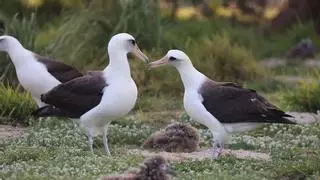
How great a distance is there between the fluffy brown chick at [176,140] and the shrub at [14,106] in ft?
7.12

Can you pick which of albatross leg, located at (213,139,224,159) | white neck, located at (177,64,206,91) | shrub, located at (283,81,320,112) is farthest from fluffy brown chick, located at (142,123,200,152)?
shrub, located at (283,81,320,112)

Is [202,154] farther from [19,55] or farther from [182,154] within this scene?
[19,55]

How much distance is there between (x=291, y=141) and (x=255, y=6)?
14.0 m

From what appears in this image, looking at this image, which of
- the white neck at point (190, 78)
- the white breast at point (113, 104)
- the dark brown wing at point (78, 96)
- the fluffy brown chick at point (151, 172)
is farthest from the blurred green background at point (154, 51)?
the fluffy brown chick at point (151, 172)

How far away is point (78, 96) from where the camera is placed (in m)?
9.09

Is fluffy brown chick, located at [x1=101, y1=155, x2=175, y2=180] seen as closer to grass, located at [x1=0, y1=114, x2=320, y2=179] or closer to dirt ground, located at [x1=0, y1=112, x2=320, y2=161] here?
grass, located at [x1=0, y1=114, x2=320, y2=179]

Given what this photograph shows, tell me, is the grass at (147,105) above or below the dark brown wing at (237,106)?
below

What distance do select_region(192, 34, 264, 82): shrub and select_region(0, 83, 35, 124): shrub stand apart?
14.6 feet

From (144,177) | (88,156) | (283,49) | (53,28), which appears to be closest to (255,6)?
(283,49)

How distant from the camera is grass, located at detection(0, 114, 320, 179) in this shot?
25.0ft

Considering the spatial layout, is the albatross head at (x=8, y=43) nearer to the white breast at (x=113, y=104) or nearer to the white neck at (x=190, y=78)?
the white breast at (x=113, y=104)

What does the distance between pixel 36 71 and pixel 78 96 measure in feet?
4.71

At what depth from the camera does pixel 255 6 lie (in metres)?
23.6

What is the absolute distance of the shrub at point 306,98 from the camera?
477 inches
